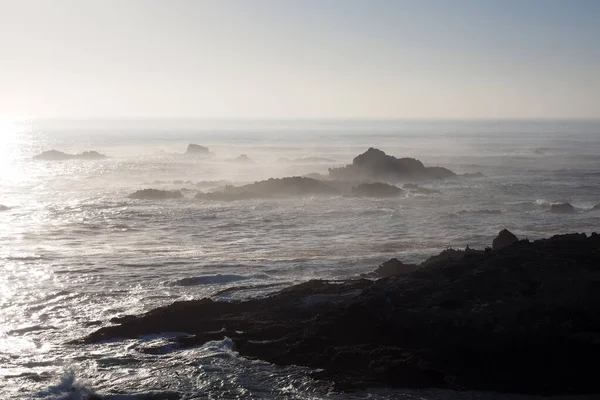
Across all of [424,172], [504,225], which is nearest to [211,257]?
[504,225]

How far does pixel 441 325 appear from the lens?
58.2ft

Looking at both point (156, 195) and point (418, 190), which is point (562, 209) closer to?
point (418, 190)

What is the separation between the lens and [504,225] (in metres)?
43.1

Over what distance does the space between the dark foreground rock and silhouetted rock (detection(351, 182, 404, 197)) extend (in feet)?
119

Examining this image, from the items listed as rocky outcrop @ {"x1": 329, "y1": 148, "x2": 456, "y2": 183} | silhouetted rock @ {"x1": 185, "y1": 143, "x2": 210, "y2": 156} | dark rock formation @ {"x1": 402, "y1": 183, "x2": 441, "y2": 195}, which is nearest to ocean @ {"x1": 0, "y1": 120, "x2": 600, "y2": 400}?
dark rock formation @ {"x1": 402, "y1": 183, "x2": 441, "y2": 195}

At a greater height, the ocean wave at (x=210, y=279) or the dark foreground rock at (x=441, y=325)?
the dark foreground rock at (x=441, y=325)

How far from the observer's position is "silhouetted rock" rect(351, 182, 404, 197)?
59.3 m

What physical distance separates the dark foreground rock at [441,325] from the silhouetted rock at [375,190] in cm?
3617

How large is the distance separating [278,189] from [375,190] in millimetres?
9987

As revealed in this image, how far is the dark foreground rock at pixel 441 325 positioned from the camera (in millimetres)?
15992

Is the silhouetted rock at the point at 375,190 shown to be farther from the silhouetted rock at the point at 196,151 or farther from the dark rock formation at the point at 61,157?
the dark rock formation at the point at 61,157

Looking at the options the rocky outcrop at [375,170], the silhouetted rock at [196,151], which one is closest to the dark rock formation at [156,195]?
the rocky outcrop at [375,170]

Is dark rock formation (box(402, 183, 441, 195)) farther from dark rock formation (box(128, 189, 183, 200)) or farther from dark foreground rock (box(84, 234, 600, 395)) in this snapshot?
dark foreground rock (box(84, 234, 600, 395))

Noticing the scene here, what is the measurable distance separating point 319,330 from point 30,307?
12.3 metres
